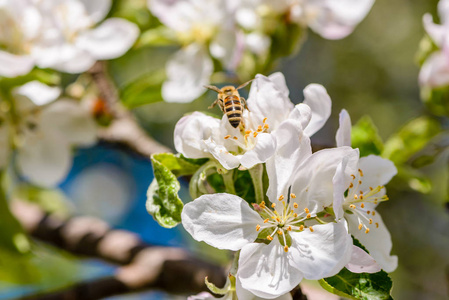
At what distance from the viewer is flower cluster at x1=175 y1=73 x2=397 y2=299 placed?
21.3 inches

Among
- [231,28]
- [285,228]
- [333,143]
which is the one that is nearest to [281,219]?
[285,228]

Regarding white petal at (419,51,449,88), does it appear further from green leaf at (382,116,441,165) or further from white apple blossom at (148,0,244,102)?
white apple blossom at (148,0,244,102)

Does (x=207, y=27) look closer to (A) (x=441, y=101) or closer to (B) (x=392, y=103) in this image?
(A) (x=441, y=101)

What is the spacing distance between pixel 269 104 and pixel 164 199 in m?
0.16

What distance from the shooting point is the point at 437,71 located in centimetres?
91

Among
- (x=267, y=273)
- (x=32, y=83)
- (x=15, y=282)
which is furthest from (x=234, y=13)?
(x=15, y=282)

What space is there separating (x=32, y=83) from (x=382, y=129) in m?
2.38

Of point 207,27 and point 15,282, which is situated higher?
point 207,27

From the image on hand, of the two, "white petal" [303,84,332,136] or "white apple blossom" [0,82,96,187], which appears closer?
"white petal" [303,84,332,136]

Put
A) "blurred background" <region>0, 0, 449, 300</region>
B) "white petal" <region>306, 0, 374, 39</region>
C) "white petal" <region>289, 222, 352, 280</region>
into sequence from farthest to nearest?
"blurred background" <region>0, 0, 449, 300</region>, "white petal" <region>306, 0, 374, 39</region>, "white petal" <region>289, 222, 352, 280</region>

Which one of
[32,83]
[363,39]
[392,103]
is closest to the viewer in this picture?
[32,83]

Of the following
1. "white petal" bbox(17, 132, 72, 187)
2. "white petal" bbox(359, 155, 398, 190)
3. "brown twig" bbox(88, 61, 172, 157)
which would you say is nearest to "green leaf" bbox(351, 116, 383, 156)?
"white petal" bbox(359, 155, 398, 190)

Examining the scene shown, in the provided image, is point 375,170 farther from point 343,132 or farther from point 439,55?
point 439,55

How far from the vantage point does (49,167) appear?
96cm
